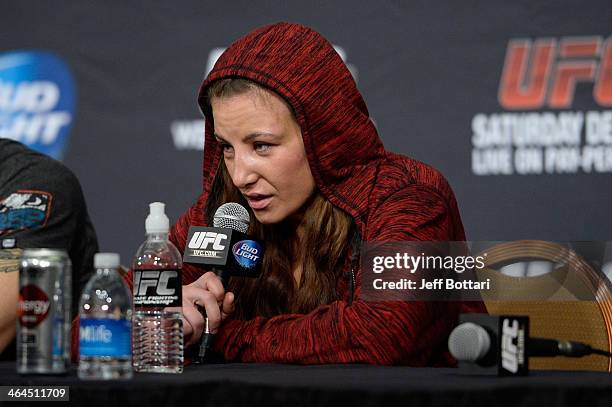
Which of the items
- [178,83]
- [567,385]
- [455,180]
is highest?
[178,83]

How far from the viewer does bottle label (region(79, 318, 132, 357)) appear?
1185 mm

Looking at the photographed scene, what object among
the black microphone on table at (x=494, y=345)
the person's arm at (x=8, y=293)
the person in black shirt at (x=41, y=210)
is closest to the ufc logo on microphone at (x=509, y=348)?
the black microphone on table at (x=494, y=345)

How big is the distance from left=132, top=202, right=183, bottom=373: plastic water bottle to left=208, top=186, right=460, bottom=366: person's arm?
190 millimetres

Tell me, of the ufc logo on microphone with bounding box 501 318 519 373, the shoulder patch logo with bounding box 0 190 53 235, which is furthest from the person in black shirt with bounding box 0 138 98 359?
the ufc logo on microphone with bounding box 501 318 519 373

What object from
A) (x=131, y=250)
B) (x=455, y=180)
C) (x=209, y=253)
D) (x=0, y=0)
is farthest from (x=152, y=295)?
(x=0, y=0)

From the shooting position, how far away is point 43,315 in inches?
47.2

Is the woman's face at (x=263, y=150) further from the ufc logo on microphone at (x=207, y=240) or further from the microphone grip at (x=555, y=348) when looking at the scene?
the microphone grip at (x=555, y=348)

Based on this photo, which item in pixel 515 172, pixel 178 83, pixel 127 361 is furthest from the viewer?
pixel 178 83

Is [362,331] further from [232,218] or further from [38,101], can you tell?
[38,101]

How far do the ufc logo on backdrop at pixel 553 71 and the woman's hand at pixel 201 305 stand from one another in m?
1.69

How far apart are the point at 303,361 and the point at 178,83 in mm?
2046

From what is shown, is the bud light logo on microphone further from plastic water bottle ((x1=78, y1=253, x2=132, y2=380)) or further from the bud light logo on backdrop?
the bud light logo on backdrop

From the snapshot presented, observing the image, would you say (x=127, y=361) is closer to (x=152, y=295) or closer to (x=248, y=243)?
(x=152, y=295)

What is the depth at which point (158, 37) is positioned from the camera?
346 cm
